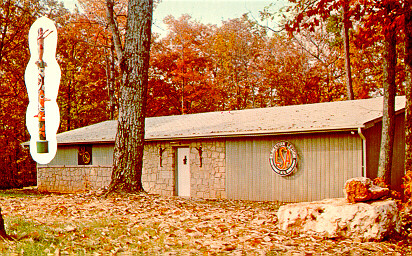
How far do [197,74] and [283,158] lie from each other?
13.8m

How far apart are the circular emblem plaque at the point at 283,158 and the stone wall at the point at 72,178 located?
6.68m

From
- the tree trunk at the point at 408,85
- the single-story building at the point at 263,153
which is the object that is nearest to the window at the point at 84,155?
the single-story building at the point at 263,153

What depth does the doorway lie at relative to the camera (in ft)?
47.4

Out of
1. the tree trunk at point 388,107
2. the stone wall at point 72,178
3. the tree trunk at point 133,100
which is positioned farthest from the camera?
the stone wall at point 72,178

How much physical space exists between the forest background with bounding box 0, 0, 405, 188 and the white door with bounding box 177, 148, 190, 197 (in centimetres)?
1022

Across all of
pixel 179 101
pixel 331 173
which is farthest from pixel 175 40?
pixel 331 173

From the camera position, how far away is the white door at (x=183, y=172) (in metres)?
14.4

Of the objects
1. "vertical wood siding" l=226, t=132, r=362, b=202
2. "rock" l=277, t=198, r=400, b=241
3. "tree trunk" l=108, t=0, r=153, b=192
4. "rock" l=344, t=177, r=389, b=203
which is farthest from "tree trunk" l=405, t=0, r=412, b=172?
"tree trunk" l=108, t=0, r=153, b=192

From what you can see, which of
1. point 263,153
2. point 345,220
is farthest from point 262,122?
point 345,220

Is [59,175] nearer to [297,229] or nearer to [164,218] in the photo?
[164,218]

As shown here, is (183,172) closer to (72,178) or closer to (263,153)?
(263,153)

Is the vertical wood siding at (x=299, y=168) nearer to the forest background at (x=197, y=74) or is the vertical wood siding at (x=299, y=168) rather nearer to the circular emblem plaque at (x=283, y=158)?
the circular emblem plaque at (x=283, y=158)

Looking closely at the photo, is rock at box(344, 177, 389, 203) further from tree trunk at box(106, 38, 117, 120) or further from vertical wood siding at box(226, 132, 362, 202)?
tree trunk at box(106, 38, 117, 120)

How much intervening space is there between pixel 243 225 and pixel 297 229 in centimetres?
86
